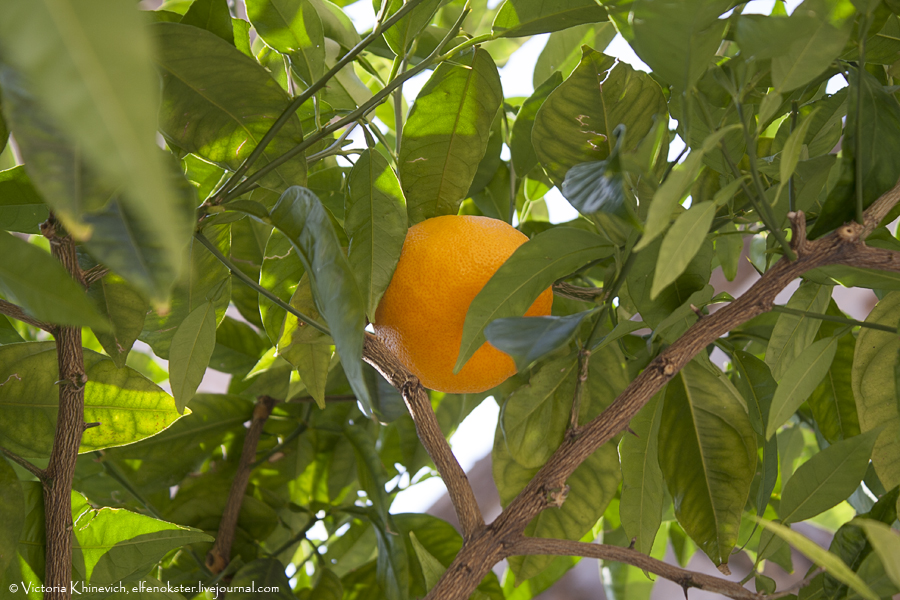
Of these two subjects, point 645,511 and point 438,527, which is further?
point 438,527

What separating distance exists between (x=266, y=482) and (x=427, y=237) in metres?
0.47

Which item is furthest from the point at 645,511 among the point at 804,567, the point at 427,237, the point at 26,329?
the point at 804,567

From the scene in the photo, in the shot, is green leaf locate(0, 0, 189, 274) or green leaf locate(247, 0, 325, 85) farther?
green leaf locate(247, 0, 325, 85)

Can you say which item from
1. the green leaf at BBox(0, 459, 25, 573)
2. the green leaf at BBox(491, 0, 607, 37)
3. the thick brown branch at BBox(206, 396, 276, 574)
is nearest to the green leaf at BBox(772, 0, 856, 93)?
the green leaf at BBox(491, 0, 607, 37)

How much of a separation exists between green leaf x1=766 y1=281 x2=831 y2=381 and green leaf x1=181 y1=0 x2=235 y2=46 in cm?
40

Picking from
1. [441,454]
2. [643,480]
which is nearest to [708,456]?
[643,480]

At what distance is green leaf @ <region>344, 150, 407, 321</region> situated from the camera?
15.2 inches

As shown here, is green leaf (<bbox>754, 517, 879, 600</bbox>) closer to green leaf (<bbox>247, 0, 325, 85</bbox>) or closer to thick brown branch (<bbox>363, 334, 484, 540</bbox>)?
thick brown branch (<bbox>363, 334, 484, 540</bbox>)

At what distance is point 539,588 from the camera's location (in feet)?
2.23

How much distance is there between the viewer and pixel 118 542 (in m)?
0.41

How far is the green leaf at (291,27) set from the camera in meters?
0.42

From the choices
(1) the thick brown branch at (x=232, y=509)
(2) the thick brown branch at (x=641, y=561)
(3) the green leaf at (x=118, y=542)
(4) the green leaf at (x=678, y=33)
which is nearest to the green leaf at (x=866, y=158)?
(4) the green leaf at (x=678, y=33)

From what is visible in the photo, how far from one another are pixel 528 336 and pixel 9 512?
12.0 inches

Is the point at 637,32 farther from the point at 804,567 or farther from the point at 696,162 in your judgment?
the point at 804,567
